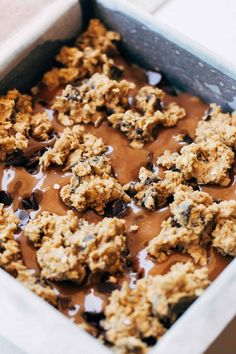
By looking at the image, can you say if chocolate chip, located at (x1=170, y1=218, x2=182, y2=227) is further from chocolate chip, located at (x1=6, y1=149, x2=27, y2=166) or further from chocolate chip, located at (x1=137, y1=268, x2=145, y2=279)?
chocolate chip, located at (x1=6, y1=149, x2=27, y2=166)

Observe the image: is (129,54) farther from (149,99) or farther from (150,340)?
(150,340)

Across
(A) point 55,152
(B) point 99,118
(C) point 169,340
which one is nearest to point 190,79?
(B) point 99,118

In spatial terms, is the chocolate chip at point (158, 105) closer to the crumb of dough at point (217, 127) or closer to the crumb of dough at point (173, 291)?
the crumb of dough at point (217, 127)

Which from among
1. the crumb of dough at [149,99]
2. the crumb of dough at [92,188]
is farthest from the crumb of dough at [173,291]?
the crumb of dough at [149,99]

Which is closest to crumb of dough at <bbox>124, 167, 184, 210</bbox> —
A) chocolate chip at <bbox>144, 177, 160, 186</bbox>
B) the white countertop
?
chocolate chip at <bbox>144, 177, 160, 186</bbox>

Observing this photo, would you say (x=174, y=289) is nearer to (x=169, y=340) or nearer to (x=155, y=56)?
(x=169, y=340)

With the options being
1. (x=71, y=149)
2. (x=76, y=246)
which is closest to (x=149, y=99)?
(x=71, y=149)
